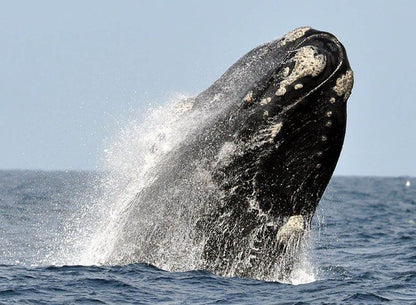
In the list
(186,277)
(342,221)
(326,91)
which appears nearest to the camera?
(326,91)

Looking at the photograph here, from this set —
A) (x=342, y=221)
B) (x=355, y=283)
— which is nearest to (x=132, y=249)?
(x=355, y=283)

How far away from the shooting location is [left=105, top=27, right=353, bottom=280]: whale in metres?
10.4

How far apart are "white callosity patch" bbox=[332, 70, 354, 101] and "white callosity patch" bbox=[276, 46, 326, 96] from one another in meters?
0.27

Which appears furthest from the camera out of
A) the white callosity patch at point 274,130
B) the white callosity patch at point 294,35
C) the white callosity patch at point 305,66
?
the white callosity patch at point 294,35

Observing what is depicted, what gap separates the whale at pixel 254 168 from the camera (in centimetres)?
1044

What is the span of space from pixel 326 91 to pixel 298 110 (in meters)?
0.39

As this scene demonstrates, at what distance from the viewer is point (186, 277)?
36.7 feet

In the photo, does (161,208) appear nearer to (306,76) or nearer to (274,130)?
(274,130)

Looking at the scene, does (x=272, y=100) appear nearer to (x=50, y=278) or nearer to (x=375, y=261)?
(x=50, y=278)

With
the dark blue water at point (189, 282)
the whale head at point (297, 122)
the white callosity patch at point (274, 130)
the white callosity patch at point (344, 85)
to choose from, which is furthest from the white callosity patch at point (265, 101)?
the dark blue water at point (189, 282)

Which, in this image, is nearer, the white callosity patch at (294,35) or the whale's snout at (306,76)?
the whale's snout at (306,76)

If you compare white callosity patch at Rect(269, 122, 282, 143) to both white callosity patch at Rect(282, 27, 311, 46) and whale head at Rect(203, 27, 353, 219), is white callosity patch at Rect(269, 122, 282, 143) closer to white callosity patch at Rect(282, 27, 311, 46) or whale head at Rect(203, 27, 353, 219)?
whale head at Rect(203, 27, 353, 219)

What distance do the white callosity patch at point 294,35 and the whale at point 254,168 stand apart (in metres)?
0.02

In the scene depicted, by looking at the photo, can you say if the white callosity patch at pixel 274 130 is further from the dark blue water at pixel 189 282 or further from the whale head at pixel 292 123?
the dark blue water at pixel 189 282
